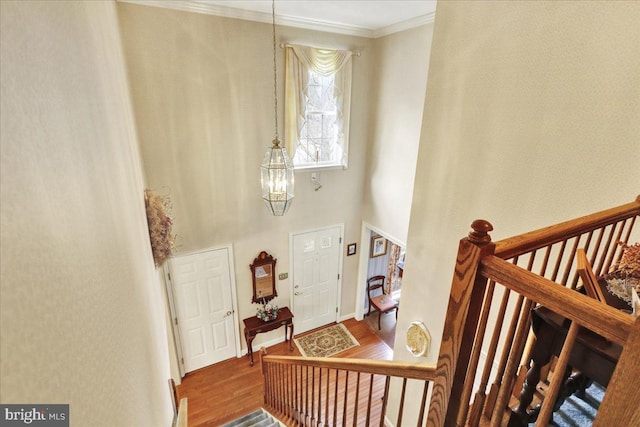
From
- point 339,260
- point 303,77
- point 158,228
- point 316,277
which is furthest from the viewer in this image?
point 339,260

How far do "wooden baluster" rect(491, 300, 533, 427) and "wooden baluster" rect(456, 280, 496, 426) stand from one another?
0.09 m

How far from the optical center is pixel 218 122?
401cm

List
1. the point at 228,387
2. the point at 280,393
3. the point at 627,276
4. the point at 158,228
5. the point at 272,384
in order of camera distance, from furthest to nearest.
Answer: the point at 228,387 < the point at 272,384 < the point at 280,393 < the point at 158,228 < the point at 627,276

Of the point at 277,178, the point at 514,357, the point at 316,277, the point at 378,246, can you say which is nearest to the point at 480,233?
the point at 514,357

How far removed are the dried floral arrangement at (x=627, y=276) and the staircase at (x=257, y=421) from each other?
10.5 feet

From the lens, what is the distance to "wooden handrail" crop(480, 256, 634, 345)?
2.34 ft

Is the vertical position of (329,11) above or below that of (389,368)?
above

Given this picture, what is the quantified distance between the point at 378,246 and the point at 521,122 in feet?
13.5

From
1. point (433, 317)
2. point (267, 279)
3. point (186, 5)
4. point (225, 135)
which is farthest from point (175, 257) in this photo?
point (433, 317)

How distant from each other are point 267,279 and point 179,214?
1.68 meters

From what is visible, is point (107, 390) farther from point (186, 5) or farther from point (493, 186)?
point (186, 5)

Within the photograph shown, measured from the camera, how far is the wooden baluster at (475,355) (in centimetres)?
104

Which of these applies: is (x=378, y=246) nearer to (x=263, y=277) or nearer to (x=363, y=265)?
(x=363, y=265)

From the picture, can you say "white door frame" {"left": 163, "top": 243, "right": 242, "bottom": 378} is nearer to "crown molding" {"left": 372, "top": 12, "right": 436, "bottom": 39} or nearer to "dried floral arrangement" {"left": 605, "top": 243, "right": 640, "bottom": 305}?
"crown molding" {"left": 372, "top": 12, "right": 436, "bottom": 39}
